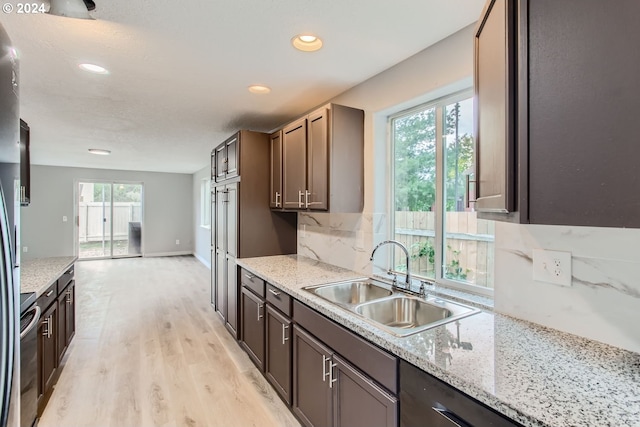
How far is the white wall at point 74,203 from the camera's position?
7.13m

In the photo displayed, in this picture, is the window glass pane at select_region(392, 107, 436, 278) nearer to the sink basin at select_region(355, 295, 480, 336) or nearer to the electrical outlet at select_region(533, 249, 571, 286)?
the sink basin at select_region(355, 295, 480, 336)

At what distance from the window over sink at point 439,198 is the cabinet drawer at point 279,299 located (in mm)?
845

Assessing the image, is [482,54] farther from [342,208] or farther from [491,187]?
[342,208]

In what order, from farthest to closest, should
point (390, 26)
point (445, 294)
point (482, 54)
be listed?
point (445, 294) < point (390, 26) < point (482, 54)

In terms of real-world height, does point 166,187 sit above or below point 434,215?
Result: above

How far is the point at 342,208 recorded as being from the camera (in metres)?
2.32

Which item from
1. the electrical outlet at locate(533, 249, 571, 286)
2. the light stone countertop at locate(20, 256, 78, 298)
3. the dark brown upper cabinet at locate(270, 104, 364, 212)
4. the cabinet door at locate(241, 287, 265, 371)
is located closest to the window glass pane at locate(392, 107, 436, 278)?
the dark brown upper cabinet at locate(270, 104, 364, 212)

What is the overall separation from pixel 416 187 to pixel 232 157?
6.44 feet

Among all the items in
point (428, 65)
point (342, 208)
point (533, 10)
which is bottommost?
point (342, 208)

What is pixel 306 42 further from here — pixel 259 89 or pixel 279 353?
pixel 279 353

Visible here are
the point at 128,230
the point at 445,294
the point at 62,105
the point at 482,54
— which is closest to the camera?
the point at 482,54

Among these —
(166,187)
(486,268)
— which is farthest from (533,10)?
(166,187)

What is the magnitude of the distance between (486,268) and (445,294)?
26 cm

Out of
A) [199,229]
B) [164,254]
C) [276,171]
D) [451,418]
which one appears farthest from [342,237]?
[164,254]
